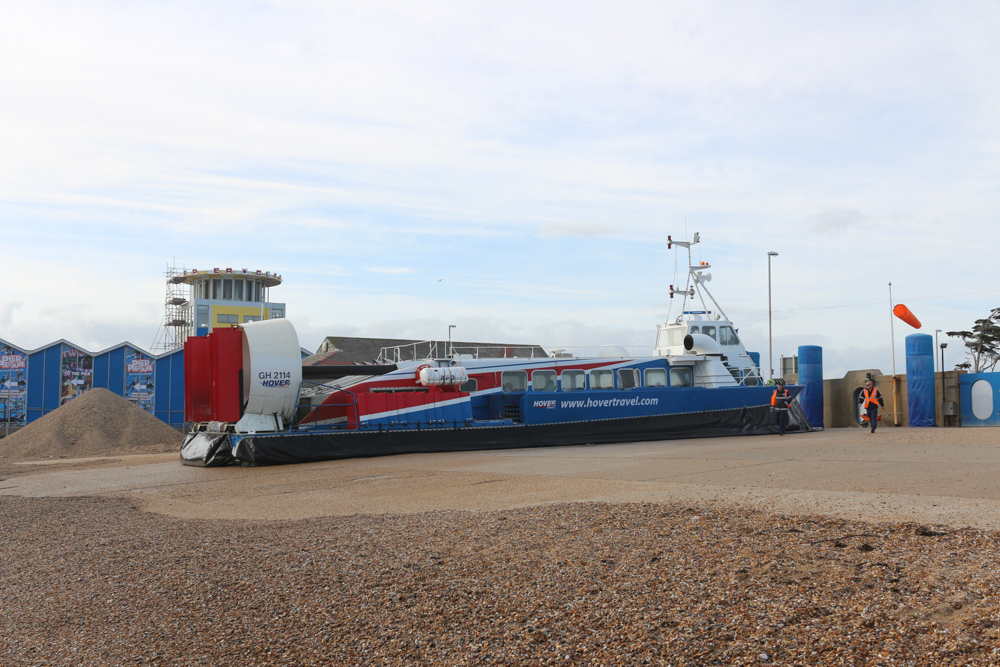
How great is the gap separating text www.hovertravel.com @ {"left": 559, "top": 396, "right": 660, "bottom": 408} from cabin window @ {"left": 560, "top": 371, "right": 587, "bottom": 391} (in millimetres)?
906

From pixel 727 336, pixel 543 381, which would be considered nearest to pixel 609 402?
pixel 543 381

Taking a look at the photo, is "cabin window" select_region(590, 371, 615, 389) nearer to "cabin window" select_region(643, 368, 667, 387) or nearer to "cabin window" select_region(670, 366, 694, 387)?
"cabin window" select_region(643, 368, 667, 387)

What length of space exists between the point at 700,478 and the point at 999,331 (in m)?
44.1

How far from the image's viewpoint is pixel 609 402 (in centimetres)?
1828

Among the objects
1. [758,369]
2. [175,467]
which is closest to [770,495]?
[175,467]

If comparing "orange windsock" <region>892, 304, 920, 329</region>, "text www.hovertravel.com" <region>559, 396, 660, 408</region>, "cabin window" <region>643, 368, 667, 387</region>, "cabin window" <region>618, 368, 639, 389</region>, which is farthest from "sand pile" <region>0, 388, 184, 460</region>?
"orange windsock" <region>892, 304, 920, 329</region>

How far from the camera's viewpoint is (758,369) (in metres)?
21.4

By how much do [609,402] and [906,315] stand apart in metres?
11.1

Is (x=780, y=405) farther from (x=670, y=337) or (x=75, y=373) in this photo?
(x=75, y=373)

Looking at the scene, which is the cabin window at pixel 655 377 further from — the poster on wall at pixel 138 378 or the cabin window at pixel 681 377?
the poster on wall at pixel 138 378

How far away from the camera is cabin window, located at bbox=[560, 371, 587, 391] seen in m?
18.9

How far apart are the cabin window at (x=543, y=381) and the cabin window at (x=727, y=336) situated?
544cm

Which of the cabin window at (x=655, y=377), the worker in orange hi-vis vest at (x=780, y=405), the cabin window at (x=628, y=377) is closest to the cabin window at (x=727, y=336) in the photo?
the worker in orange hi-vis vest at (x=780, y=405)

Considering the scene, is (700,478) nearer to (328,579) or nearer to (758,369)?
(328,579)
